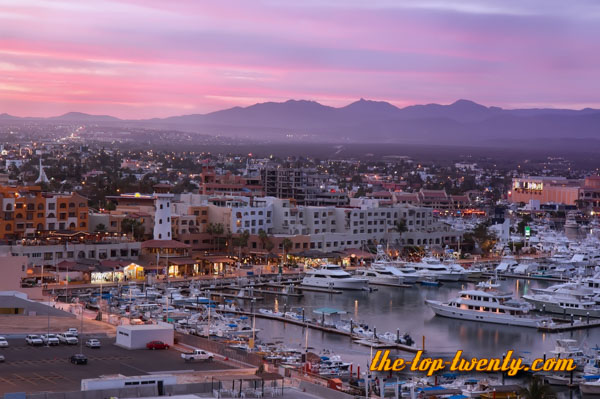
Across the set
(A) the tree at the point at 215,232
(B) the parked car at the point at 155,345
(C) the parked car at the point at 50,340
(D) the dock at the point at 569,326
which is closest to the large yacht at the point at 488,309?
(D) the dock at the point at 569,326

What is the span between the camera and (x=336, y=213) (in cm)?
5506

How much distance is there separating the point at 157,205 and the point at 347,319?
556 inches

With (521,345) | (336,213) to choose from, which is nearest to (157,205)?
(336,213)

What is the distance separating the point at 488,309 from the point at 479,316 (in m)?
0.39

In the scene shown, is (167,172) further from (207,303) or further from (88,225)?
(207,303)

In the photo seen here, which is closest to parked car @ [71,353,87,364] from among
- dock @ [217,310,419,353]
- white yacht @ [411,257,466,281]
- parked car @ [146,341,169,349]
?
parked car @ [146,341,169,349]

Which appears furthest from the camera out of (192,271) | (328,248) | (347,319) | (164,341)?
(328,248)

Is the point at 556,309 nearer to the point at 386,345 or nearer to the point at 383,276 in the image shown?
the point at 383,276

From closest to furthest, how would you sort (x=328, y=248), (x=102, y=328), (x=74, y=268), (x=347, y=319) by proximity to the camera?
(x=102, y=328) → (x=347, y=319) → (x=74, y=268) → (x=328, y=248)

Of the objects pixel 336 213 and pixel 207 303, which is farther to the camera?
pixel 336 213

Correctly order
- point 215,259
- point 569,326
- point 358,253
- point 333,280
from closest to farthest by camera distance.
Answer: point 569,326 → point 333,280 → point 215,259 → point 358,253

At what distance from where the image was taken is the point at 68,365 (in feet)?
68.2

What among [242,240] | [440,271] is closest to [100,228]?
[242,240]

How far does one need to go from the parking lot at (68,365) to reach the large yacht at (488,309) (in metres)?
16.8
